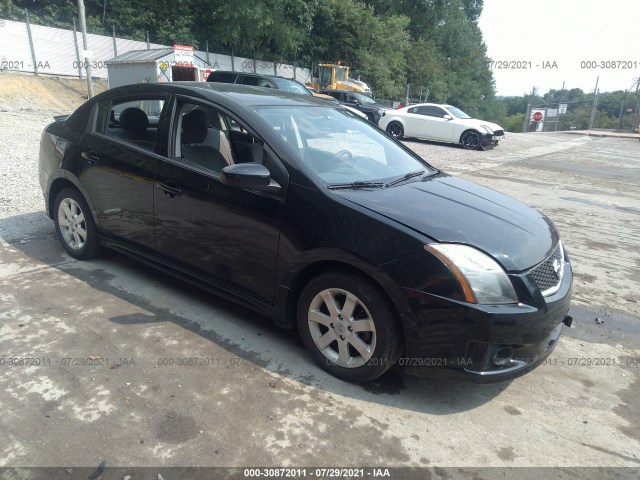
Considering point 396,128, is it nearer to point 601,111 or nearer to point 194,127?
point 194,127

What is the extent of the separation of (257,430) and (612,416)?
6.96 ft

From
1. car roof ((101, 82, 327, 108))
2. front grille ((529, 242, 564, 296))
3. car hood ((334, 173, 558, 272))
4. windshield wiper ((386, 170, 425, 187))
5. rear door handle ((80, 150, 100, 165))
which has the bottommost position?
front grille ((529, 242, 564, 296))

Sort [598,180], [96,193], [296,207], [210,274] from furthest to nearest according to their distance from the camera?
[598,180]
[96,193]
[210,274]
[296,207]

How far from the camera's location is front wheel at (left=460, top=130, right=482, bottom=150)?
16219 millimetres

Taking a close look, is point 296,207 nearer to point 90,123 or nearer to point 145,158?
point 145,158

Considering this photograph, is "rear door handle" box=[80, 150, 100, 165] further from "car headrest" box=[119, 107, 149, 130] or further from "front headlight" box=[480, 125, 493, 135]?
"front headlight" box=[480, 125, 493, 135]

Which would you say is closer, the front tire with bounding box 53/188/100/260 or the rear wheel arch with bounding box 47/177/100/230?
the rear wheel arch with bounding box 47/177/100/230

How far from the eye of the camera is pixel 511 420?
278cm

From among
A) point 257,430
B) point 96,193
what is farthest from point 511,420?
point 96,193

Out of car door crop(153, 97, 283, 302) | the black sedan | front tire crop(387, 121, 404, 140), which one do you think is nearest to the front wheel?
front tire crop(387, 121, 404, 140)

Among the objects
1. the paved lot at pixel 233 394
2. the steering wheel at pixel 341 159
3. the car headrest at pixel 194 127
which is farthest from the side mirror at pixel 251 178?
the paved lot at pixel 233 394

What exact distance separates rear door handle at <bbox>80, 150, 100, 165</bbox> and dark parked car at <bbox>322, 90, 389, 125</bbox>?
14470 millimetres

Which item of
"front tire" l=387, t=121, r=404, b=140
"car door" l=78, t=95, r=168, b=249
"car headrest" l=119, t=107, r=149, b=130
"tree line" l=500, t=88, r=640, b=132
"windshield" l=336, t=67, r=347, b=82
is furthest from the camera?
"tree line" l=500, t=88, r=640, b=132

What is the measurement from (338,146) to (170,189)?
1306mm
